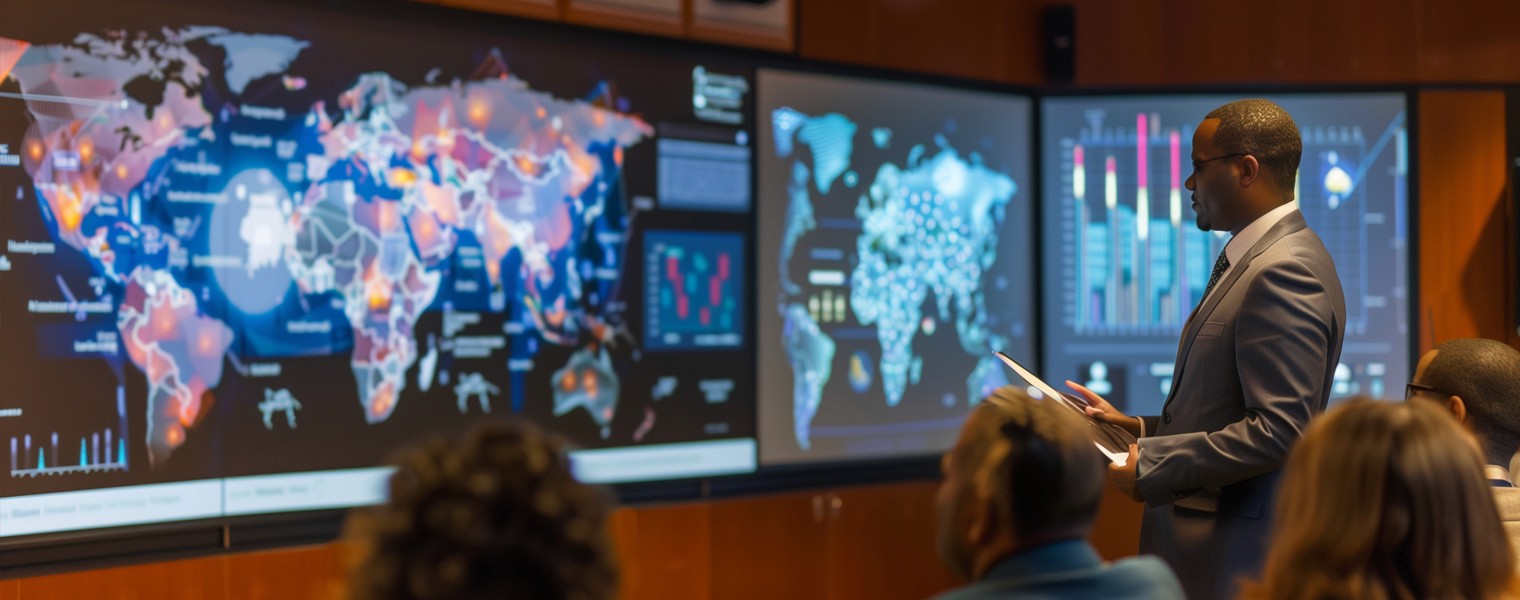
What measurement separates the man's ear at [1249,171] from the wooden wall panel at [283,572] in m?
2.52

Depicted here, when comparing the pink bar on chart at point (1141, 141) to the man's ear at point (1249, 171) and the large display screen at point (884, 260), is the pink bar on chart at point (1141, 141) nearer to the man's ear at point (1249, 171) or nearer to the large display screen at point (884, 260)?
the large display screen at point (884, 260)

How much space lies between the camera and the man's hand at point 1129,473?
257cm

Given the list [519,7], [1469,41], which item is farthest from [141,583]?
[1469,41]

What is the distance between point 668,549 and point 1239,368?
235cm

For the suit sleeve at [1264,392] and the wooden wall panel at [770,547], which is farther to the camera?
the wooden wall panel at [770,547]

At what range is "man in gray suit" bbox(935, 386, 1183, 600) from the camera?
59.3 inches

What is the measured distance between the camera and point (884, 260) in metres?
4.94

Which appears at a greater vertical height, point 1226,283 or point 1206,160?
point 1206,160

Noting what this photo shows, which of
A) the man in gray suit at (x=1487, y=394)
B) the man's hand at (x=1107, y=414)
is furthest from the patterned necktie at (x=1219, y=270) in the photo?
the man in gray suit at (x=1487, y=394)

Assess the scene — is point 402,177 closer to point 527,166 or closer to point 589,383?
point 527,166

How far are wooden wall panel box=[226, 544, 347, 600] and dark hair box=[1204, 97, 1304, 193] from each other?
8.30 feet

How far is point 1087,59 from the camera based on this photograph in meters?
5.32

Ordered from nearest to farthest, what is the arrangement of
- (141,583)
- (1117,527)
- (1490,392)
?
(1490,392)
(141,583)
(1117,527)

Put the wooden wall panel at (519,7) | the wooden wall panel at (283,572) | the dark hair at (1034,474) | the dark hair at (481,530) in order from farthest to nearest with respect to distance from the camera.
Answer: the wooden wall panel at (519,7)
the wooden wall panel at (283,572)
the dark hair at (1034,474)
the dark hair at (481,530)
